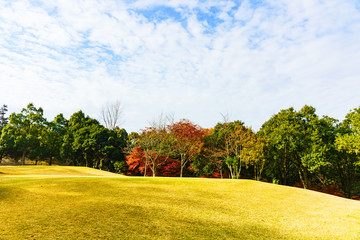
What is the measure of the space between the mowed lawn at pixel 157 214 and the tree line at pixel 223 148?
62.8 ft

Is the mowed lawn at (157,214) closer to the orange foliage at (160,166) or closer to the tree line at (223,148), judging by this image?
the tree line at (223,148)

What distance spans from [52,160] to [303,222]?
65941 millimetres

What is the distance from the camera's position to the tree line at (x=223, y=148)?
36125 millimetres

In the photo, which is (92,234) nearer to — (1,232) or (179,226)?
(1,232)

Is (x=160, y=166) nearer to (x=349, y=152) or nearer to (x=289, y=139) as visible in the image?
(x=289, y=139)

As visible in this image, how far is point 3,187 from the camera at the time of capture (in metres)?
14.5

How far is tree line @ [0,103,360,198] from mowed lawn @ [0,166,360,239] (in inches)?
754

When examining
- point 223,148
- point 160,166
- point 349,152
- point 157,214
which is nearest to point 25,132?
point 160,166

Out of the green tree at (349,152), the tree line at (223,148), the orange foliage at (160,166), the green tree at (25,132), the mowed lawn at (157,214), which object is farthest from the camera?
the green tree at (25,132)

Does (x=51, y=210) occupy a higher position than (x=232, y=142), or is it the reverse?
(x=232, y=142)

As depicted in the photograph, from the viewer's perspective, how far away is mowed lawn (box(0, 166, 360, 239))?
29.3 ft

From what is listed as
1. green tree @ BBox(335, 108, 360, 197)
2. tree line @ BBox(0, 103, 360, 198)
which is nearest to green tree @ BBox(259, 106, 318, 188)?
tree line @ BBox(0, 103, 360, 198)

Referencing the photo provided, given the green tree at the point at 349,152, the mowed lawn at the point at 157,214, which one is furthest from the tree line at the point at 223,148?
the mowed lawn at the point at 157,214

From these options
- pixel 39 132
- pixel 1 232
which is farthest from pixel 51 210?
pixel 39 132
